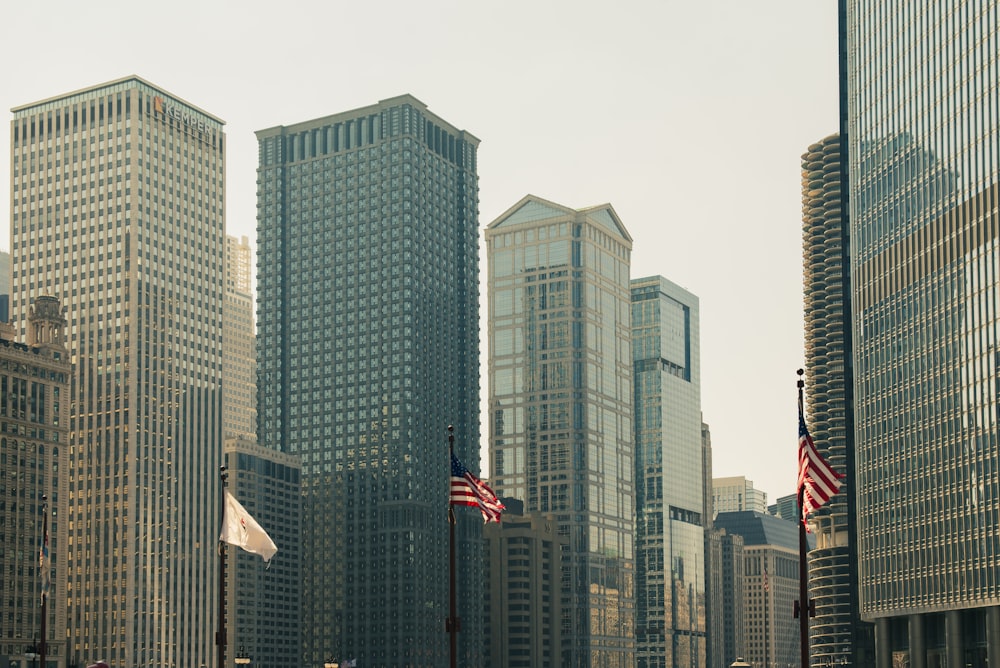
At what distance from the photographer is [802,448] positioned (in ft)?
228

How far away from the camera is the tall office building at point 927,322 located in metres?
143

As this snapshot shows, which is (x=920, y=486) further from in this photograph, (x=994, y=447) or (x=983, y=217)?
(x=983, y=217)

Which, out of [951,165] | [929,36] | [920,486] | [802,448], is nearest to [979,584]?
[920,486]

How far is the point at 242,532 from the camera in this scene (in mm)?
77375

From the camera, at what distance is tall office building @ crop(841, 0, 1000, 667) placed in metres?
143

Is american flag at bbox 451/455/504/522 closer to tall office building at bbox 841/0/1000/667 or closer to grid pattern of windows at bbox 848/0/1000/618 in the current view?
grid pattern of windows at bbox 848/0/1000/618

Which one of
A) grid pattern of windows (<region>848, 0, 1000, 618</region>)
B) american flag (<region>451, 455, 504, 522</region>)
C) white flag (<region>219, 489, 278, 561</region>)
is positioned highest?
grid pattern of windows (<region>848, 0, 1000, 618</region>)

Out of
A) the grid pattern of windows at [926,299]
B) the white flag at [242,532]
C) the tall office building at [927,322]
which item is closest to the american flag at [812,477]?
the white flag at [242,532]

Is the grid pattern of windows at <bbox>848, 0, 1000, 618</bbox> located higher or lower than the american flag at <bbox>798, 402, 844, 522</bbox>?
higher

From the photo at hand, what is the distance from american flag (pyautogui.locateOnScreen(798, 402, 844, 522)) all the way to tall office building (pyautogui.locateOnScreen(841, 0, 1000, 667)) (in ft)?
248

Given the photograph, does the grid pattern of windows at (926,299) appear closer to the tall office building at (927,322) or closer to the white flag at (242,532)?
the tall office building at (927,322)

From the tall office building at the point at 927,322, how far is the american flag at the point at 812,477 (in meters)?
75.6

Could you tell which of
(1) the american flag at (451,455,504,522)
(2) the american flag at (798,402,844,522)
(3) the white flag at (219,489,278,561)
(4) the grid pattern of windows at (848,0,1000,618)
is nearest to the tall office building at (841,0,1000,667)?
(4) the grid pattern of windows at (848,0,1000,618)

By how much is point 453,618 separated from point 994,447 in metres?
81.7
